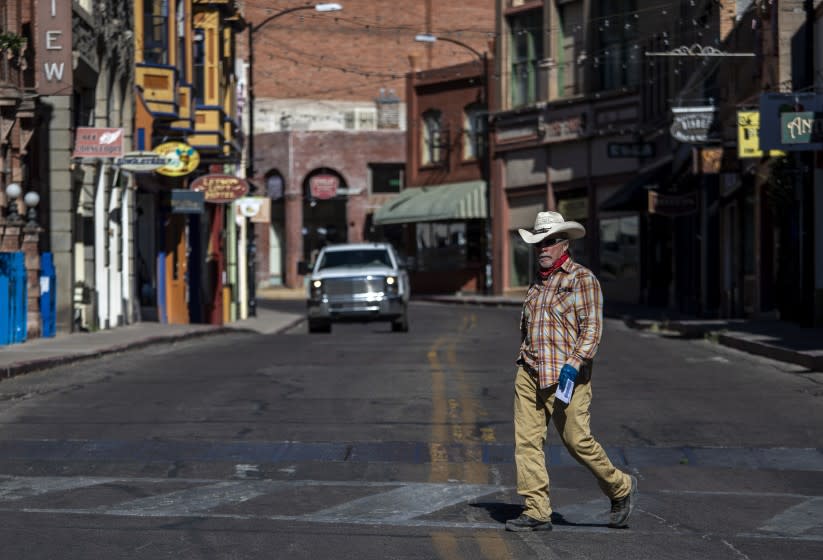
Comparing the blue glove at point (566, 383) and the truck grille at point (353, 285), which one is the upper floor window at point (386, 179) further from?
the blue glove at point (566, 383)

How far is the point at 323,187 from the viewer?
78.1 metres

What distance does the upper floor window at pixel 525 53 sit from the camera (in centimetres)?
6391

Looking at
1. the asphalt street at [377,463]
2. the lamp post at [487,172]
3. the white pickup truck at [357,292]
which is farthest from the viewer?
the lamp post at [487,172]

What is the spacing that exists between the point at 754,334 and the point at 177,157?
13897mm

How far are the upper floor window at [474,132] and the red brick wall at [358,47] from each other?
6.87 meters

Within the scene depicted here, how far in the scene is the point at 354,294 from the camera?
1383 inches

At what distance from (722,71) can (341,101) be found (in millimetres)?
41065

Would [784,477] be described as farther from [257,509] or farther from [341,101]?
[341,101]

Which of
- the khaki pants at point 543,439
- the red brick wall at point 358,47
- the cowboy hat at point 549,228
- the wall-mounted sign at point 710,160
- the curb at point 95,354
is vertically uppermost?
the red brick wall at point 358,47

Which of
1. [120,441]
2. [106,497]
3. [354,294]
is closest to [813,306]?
[354,294]

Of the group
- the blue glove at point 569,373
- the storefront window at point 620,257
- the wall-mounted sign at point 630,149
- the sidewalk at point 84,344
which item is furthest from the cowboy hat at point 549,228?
the storefront window at point 620,257

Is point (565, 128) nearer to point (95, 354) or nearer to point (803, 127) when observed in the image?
point (803, 127)

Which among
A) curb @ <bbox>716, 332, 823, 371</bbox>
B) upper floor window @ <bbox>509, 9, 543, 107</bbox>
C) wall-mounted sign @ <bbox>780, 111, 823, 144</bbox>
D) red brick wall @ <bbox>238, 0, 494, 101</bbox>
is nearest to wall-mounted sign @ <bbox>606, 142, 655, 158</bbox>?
upper floor window @ <bbox>509, 9, 543, 107</bbox>

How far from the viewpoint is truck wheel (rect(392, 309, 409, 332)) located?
116 ft
